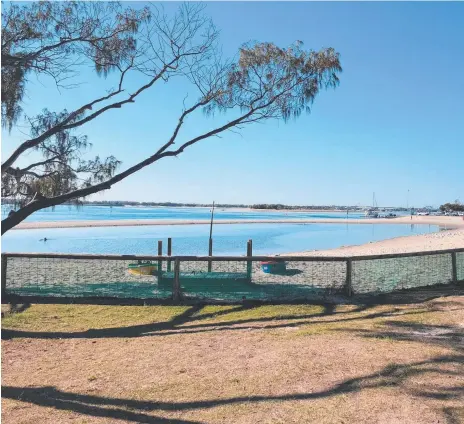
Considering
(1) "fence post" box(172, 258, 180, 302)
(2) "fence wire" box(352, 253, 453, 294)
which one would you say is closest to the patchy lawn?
(1) "fence post" box(172, 258, 180, 302)

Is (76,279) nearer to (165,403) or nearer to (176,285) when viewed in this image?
(176,285)

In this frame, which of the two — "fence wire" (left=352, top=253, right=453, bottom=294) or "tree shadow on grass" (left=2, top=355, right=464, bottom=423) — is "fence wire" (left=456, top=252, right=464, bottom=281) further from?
"tree shadow on grass" (left=2, top=355, right=464, bottom=423)

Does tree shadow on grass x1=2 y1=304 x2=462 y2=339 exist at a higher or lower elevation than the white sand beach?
lower

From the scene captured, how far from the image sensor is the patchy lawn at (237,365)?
11.3ft

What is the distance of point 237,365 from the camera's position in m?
4.59

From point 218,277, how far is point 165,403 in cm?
494

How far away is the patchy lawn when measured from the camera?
3.43 metres

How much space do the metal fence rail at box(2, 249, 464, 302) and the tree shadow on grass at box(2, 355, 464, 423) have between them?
393 centimetres

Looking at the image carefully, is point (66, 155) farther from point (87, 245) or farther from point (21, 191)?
point (87, 245)

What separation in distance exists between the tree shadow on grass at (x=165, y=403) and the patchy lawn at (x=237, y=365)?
2 cm

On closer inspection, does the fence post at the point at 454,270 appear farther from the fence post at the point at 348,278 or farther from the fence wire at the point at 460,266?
the fence post at the point at 348,278

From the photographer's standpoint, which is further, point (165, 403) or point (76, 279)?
point (76, 279)

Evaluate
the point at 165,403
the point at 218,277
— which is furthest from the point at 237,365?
the point at 218,277

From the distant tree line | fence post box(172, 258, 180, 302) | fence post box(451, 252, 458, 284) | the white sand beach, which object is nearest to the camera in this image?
fence post box(172, 258, 180, 302)
